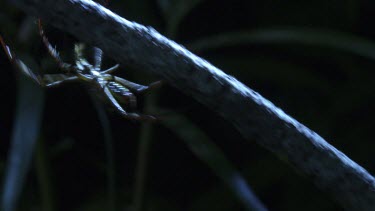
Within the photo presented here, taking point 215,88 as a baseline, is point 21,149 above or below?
below

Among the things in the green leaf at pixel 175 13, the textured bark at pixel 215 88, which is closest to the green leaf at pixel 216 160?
the green leaf at pixel 175 13

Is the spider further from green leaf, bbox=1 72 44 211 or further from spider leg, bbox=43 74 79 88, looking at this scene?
green leaf, bbox=1 72 44 211

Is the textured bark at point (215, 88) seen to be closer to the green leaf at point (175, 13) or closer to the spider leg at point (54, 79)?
the spider leg at point (54, 79)

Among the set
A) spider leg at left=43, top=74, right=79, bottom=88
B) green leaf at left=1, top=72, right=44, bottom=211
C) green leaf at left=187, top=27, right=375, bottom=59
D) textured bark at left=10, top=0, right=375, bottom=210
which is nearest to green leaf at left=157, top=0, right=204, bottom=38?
green leaf at left=187, top=27, right=375, bottom=59

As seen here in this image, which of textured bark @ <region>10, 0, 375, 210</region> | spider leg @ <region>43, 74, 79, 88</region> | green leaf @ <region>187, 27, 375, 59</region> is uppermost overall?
textured bark @ <region>10, 0, 375, 210</region>

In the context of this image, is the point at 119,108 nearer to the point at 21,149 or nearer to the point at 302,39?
the point at 21,149

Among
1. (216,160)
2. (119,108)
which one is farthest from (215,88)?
(216,160)

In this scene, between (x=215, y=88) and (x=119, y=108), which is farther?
(x=119, y=108)
